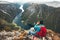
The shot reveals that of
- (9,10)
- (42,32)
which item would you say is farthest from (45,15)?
(9,10)

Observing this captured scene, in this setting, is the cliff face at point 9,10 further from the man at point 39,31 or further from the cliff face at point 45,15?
the man at point 39,31

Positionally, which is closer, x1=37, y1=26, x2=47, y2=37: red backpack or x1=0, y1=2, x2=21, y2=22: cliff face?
x1=37, y1=26, x2=47, y2=37: red backpack

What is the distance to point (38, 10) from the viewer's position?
319 centimetres

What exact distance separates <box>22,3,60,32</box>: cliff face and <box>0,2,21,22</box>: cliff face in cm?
20

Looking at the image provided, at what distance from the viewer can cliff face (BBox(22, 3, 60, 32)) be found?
312 cm

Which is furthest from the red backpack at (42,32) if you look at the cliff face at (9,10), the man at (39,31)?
the cliff face at (9,10)

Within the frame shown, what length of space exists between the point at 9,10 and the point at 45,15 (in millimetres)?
782

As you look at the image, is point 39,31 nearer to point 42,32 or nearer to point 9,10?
point 42,32

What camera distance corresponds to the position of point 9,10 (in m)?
3.22

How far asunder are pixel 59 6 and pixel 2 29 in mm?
1295

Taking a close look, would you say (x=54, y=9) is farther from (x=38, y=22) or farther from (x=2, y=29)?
(x=2, y=29)

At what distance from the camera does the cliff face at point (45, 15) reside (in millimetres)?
3121

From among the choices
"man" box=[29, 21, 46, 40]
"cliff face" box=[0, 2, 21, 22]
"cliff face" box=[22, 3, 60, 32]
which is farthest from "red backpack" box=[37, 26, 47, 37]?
"cliff face" box=[0, 2, 21, 22]

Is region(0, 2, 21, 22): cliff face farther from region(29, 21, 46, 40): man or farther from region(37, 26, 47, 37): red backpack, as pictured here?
region(37, 26, 47, 37): red backpack
